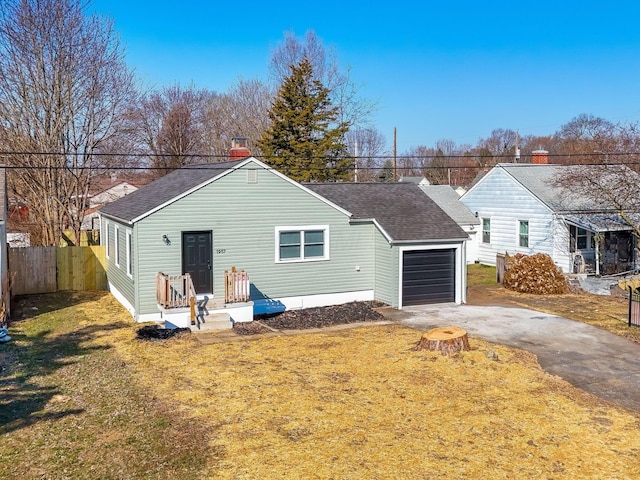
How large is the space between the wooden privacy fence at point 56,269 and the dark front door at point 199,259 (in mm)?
7161

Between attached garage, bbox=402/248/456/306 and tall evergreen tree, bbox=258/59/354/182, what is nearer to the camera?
attached garage, bbox=402/248/456/306

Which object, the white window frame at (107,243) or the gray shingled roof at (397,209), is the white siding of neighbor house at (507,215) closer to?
the gray shingled roof at (397,209)

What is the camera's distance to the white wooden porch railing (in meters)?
15.4

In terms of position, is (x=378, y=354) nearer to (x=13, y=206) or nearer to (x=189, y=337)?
(x=189, y=337)

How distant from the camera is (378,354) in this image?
1227 centimetres

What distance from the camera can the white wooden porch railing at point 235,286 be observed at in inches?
607

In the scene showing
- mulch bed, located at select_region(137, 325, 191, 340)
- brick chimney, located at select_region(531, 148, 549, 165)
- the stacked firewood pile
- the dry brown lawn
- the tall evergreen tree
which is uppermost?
the tall evergreen tree

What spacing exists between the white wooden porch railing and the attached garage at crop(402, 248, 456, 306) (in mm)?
5021

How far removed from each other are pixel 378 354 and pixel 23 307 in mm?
12082

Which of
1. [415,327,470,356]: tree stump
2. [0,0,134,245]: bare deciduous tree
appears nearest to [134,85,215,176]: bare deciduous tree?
[0,0,134,245]: bare deciduous tree

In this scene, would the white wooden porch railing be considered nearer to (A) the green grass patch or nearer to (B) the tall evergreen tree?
(A) the green grass patch

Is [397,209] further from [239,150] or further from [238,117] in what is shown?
[238,117]

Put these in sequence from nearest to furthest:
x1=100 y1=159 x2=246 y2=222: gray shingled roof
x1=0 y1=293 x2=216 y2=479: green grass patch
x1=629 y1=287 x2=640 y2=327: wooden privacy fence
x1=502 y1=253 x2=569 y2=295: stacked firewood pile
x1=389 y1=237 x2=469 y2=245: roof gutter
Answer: x1=0 y1=293 x2=216 y2=479: green grass patch → x1=629 y1=287 x2=640 y2=327: wooden privacy fence → x1=100 y1=159 x2=246 y2=222: gray shingled roof → x1=389 y1=237 x2=469 y2=245: roof gutter → x1=502 y1=253 x2=569 y2=295: stacked firewood pile

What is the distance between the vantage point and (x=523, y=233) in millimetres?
25875
